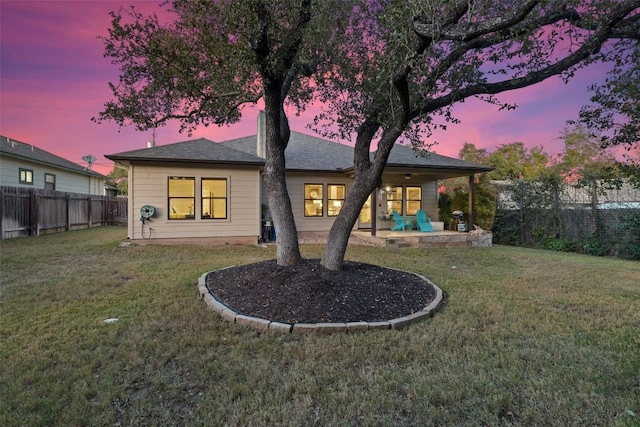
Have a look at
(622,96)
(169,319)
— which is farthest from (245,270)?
(622,96)

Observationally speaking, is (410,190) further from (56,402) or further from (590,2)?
(56,402)

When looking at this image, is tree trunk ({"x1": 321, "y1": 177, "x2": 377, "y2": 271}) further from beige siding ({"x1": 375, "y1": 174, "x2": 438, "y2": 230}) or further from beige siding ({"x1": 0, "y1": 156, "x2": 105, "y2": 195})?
beige siding ({"x1": 0, "y1": 156, "x2": 105, "y2": 195})

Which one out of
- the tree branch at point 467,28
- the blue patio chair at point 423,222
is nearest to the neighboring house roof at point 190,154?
the blue patio chair at point 423,222

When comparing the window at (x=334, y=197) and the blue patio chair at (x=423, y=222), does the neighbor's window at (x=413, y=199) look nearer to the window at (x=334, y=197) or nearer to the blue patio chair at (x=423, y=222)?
the blue patio chair at (x=423, y=222)

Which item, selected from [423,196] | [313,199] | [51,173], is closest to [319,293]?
[313,199]

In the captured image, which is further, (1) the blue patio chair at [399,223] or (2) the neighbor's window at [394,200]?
(2) the neighbor's window at [394,200]

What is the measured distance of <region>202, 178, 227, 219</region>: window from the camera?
1077cm

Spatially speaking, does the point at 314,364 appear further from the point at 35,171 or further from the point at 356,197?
the point at 35,171

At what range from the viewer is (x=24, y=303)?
4.31m

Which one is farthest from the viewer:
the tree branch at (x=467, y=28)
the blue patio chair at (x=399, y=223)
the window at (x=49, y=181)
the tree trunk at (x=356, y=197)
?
the window at (x=49, y=181)

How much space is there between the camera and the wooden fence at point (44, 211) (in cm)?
1130

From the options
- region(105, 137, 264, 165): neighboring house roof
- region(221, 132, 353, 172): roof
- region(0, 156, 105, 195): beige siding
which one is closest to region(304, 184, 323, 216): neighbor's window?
region(221, 132, 353, 172): roof

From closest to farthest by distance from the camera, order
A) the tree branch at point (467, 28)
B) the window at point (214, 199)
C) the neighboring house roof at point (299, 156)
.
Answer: the tree branch at point (467, 28)
the neighboring house roof at point (299, 156)
the window at point (214, 199)

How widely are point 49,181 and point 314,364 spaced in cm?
2105
